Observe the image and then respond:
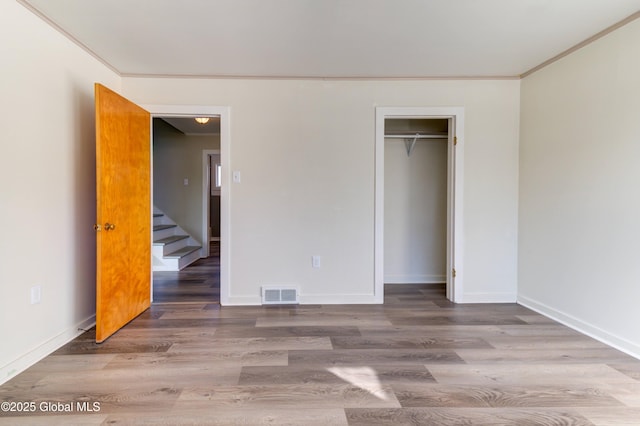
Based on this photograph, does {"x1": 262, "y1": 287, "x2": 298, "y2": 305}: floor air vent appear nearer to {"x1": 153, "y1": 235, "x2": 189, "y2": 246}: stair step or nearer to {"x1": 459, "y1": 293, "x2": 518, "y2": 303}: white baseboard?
{"x1": 459, "y1": 293, "x2": 518, "y2": 303}: white baseboard

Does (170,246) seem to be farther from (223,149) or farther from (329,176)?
(329,176)

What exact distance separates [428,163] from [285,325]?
2688 millimetres

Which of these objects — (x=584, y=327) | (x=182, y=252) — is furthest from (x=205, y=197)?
(x=584, y=327)

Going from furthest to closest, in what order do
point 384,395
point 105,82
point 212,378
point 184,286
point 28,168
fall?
point 184,286 → point 105,82 → point 28,168 → point 212,378 → point 384,395

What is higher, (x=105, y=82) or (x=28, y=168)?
(x=105, y=82)

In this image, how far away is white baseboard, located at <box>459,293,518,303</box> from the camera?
3156mm

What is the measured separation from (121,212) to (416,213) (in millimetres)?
3220

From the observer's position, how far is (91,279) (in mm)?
2566

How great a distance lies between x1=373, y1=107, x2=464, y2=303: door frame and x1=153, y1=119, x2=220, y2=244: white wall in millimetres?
3885

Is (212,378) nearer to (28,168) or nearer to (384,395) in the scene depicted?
(384,395)

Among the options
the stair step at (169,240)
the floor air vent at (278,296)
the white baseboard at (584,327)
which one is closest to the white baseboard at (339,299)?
the floor air vent at (278,296)

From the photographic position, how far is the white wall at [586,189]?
2.11m

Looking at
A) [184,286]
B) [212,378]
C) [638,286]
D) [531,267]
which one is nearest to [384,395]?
[212,378]

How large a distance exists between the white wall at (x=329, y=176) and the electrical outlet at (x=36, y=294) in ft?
4.71
